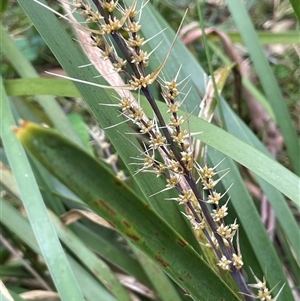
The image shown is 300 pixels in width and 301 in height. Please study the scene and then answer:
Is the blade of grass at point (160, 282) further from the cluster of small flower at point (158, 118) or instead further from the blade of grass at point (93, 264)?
the cluster of small flower at point (158, 118)

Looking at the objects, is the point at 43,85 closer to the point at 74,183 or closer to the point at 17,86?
the point at 17,86

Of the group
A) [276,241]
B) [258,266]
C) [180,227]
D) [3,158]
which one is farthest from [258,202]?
[3,158]

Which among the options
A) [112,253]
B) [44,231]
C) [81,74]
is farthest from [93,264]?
[81,74]

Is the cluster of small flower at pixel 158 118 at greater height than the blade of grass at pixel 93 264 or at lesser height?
greater

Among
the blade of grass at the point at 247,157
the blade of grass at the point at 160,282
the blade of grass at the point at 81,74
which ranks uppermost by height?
the blade of grass at the point at 81,74

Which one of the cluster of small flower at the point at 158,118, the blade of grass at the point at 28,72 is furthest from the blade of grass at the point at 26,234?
the cluster of small flower at the point at 158,118

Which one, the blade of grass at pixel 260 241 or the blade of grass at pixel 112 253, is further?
the blade of grass at pixel 112 253
